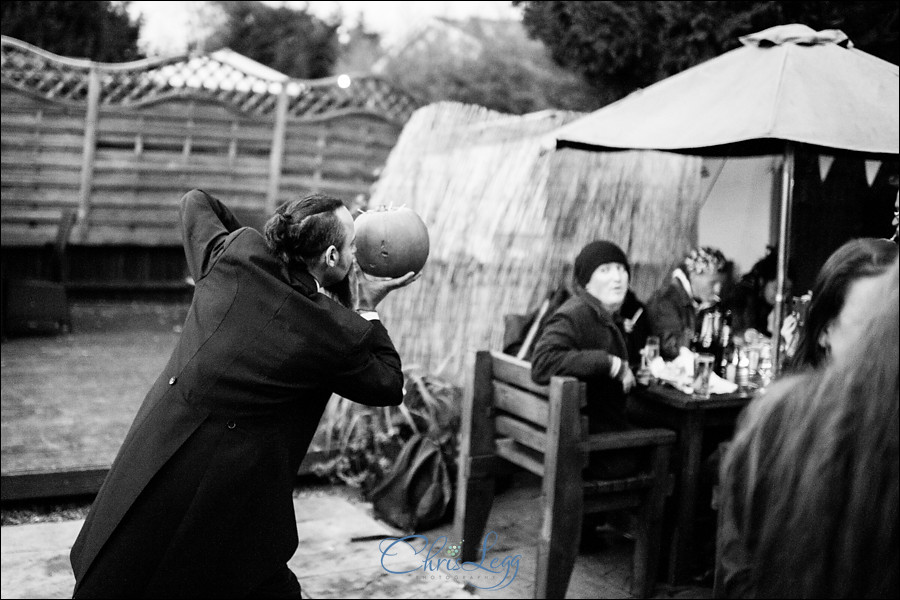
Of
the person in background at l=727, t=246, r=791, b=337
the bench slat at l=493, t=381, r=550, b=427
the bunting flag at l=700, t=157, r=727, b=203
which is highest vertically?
the bunting flag at l=700, t=157, r=727, b=203

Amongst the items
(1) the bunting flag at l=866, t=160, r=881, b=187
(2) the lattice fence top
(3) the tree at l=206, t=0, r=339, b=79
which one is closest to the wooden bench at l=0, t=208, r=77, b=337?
(2) the lattice fence top

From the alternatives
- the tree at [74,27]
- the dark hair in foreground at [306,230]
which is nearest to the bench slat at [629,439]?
the dark hair in foreground at [306,230]

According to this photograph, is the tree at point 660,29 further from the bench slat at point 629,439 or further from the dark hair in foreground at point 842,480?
the dark hair in foreground at point 842,480

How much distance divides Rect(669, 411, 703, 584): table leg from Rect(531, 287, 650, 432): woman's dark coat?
13.0 inches

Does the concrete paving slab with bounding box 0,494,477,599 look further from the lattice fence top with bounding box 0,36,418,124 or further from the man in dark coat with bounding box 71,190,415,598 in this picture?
the lattice fence top with bounding box 0,36,418,124

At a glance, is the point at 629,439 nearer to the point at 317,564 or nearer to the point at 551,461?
the point at 551,461

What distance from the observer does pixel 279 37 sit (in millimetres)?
17516

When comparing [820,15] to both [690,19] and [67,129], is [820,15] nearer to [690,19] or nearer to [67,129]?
[690,19]

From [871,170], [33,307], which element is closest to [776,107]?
[871,170]

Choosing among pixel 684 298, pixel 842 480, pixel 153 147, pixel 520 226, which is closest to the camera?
pixel 842 480

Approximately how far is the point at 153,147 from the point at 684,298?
7628mm

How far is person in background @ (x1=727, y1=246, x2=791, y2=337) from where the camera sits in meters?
6.54

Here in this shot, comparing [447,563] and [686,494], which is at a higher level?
[686,494]

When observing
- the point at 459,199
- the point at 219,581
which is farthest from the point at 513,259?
the point at 219,581
